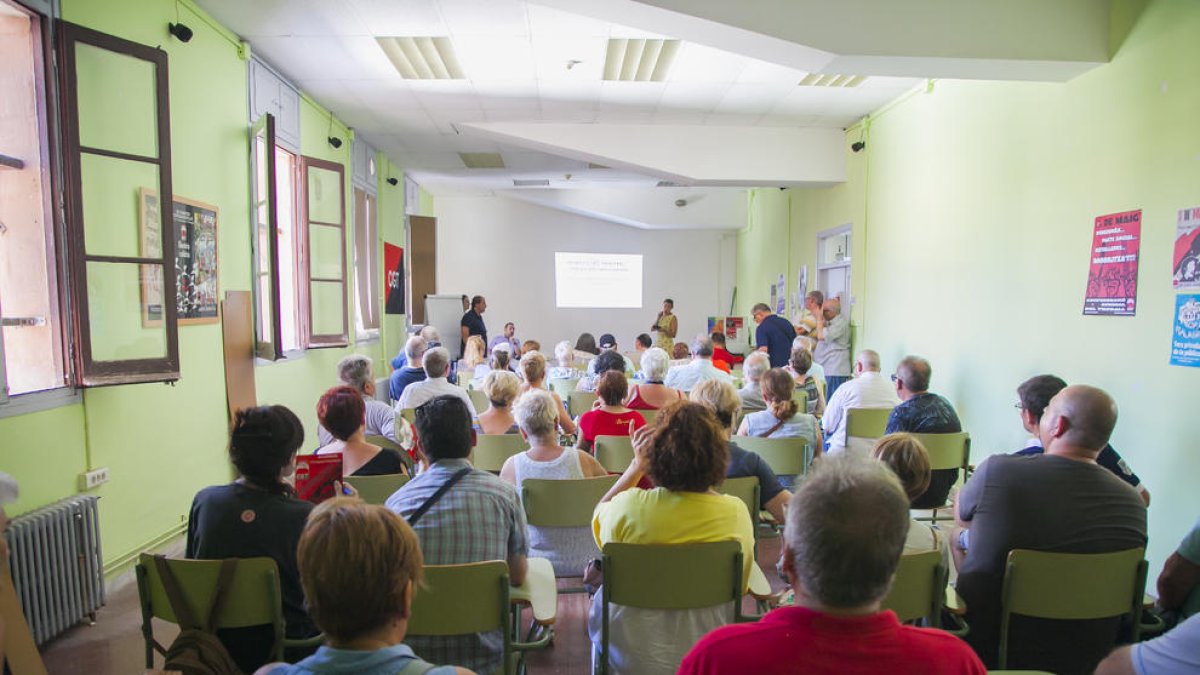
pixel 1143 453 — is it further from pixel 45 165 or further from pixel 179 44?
pixel 179 44

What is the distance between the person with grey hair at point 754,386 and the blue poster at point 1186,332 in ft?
6.90

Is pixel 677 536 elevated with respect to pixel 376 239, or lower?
lower

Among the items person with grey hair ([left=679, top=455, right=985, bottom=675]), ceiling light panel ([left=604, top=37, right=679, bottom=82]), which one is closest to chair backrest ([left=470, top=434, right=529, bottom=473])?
person with grey hair ([left=679, top=455, right=985, bottom=675])

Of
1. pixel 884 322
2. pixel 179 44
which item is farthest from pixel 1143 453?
pixel 179 44

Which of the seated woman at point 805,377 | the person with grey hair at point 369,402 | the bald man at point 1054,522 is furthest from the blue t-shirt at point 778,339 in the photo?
the bald man at point 1054,522

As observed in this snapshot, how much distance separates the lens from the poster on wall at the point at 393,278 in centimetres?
894

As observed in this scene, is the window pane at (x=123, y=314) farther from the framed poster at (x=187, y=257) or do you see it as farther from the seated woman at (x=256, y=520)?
the seated woman at (x=256, y=520)

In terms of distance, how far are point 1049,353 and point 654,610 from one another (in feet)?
11.7

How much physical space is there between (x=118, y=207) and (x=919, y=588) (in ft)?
12.9

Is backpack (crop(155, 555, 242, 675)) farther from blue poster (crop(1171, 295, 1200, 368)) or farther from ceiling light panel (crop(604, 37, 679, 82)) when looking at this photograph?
ceiling light panel (crop(604, 37, 679, 82))

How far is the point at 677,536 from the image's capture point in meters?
1.87

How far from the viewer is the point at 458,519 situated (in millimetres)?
1846

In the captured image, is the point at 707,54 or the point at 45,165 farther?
the point at 707,54

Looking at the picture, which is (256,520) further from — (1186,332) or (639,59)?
(639,59)
